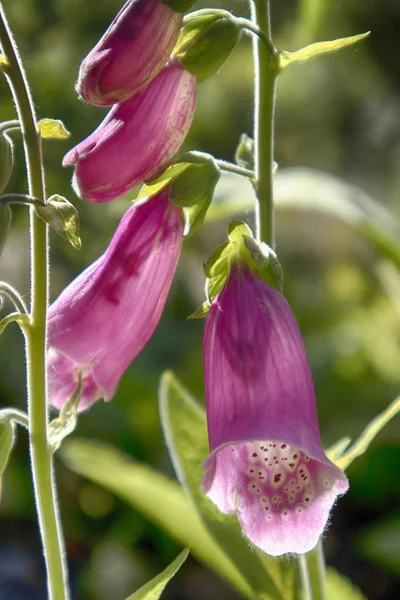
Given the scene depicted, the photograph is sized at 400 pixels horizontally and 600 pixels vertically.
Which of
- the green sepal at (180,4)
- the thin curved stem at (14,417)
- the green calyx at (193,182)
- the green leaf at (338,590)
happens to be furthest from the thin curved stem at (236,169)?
the green leaf at (338,590)

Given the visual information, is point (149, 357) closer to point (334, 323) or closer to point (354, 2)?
point (334, 323)

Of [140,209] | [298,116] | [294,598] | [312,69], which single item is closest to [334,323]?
[298,116]

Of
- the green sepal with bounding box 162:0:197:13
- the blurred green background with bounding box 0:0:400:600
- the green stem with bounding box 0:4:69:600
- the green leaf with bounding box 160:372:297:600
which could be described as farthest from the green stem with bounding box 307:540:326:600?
the blurred green background with bounding box 0:0:400:600

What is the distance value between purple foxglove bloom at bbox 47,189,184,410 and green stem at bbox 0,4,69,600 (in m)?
0.06

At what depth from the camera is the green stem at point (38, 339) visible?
538 mm

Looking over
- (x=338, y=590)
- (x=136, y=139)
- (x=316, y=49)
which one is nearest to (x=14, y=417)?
(x=136, y=139)

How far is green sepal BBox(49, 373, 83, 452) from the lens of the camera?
1.97 ft

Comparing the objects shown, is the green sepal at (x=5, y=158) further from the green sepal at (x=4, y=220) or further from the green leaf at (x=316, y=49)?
the green leaf at (x=316, y=49)

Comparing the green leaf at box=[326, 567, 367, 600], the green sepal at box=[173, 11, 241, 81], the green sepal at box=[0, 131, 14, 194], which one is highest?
the green sepal at box=[173, 11, 241, 81]

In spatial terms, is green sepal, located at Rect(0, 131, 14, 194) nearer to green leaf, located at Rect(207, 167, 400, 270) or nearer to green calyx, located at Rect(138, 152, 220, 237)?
green calyx, located at Rect(138, 152, 220, 237)

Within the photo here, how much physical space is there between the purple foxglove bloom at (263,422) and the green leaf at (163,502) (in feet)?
0.76

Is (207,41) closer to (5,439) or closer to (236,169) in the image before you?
(236,169)

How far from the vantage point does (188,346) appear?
6.93ft

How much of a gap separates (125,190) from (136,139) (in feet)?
0.12
